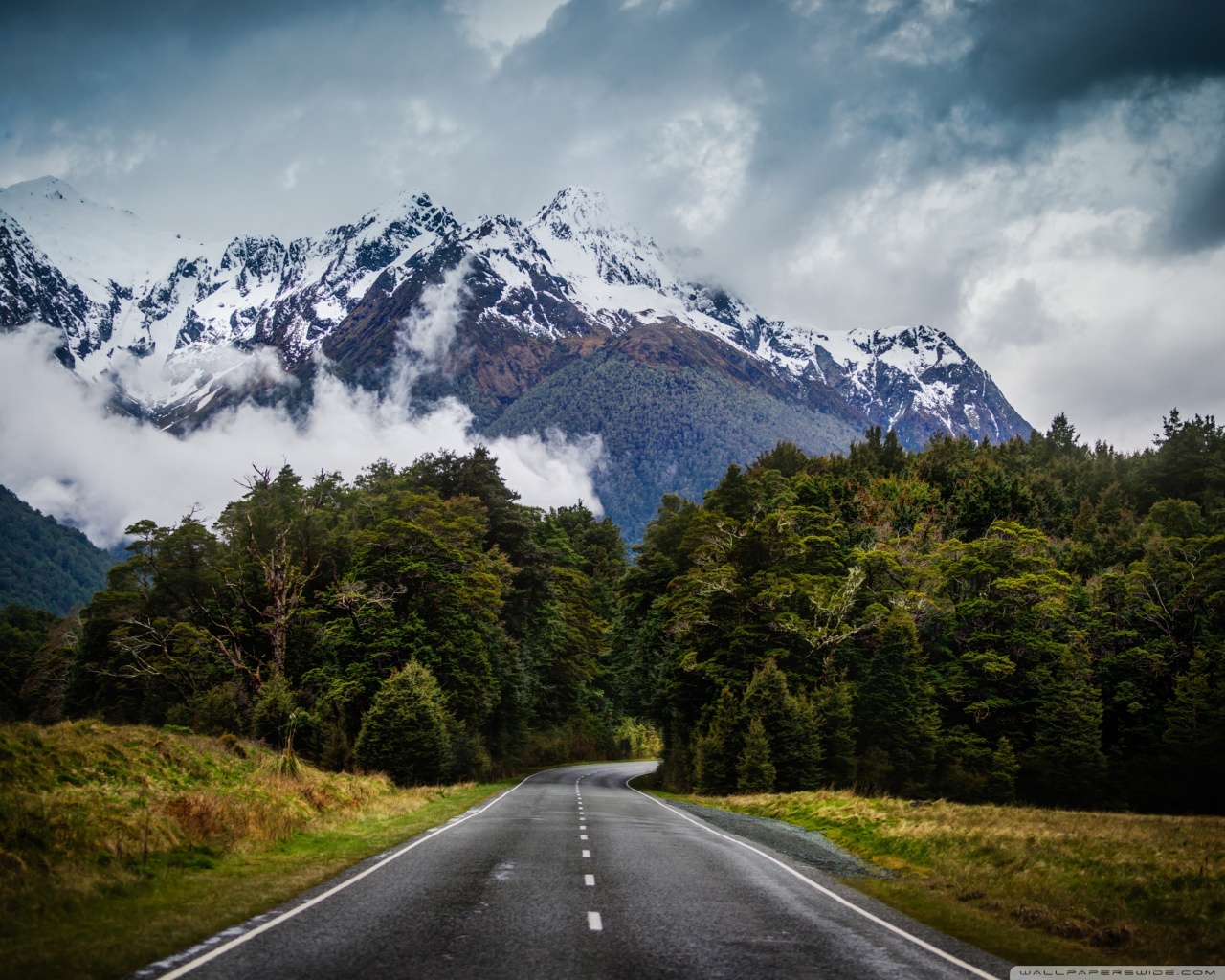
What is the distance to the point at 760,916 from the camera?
11828mm

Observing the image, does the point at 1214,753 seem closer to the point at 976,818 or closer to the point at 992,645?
the point at 992,645

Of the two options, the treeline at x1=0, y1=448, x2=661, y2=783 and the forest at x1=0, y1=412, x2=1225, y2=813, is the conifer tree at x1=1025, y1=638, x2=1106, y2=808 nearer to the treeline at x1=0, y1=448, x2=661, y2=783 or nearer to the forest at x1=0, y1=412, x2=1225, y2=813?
the forest at x1=0, y1=412, x2=1225, y2=813

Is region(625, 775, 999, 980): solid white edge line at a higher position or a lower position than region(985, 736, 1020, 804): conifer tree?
higher

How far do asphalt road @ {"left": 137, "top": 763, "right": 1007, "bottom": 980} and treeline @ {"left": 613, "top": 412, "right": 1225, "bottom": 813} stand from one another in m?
28.9

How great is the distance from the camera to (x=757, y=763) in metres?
43.4

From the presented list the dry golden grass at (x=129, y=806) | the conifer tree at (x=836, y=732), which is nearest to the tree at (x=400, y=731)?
the dry golden grass at (x=129, y=806)

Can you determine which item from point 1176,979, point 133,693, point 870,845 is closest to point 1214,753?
point 870,845

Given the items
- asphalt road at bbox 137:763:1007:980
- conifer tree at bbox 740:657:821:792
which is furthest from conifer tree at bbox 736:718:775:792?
asphalt road at bbox 137:763:1007:980

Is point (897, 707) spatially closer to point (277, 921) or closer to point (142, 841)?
point (142, 841)

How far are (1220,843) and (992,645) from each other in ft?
134

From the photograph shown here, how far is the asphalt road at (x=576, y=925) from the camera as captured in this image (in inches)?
348

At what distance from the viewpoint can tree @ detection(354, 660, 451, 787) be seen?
40.3 meters

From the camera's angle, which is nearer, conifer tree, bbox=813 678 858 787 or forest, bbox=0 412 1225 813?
forest, bbox=0 412 1225 813

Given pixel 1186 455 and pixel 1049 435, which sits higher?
pixel 1049 435
